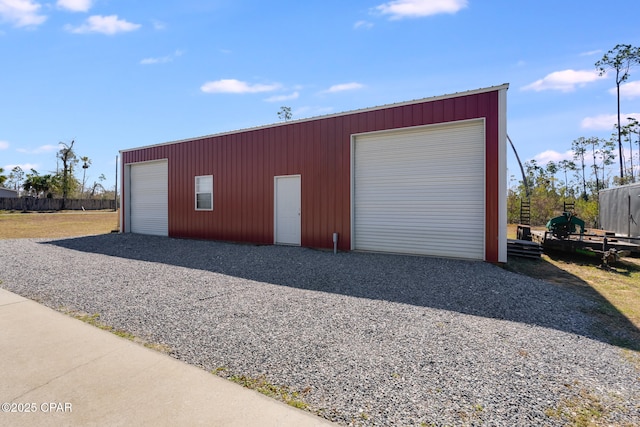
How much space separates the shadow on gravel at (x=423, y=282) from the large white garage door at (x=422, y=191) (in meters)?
0.49

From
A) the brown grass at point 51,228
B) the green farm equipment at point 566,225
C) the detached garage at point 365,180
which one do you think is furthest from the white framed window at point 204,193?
the green farm equipment at point 566,225

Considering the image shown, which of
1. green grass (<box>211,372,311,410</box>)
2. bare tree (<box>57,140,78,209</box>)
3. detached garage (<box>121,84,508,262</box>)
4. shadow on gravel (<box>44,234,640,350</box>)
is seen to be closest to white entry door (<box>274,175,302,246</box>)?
detached garage (<box>121,84,508,262</box>)

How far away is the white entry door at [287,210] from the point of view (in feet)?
32.0

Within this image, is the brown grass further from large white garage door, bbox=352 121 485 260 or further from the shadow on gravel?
large white garage door, bbox=352 121 485 260

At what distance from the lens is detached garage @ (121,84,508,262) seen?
284 inches

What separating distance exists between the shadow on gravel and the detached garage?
74cm

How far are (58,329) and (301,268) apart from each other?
160 inches

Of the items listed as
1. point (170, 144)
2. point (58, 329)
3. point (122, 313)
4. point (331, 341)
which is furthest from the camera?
point (170, 144)

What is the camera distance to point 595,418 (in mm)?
2059

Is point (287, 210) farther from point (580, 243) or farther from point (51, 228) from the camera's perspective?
point (51, 228)

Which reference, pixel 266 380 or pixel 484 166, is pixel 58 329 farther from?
pixel 484 166

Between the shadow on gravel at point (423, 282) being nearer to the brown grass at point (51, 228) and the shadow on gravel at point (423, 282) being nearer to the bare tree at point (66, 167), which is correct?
the brown grass at point (51, 228)

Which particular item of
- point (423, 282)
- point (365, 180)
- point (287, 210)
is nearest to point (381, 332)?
point (423, 282)

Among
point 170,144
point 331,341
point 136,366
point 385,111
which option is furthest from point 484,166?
point 170,144
